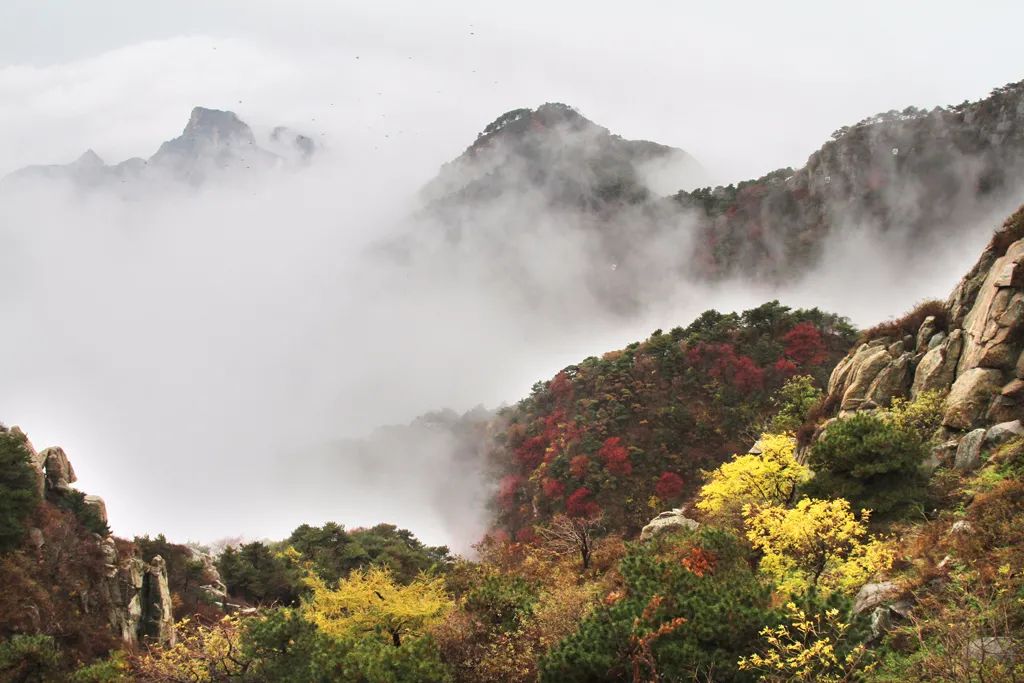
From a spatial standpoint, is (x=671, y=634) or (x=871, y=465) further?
(x=871, y=465)

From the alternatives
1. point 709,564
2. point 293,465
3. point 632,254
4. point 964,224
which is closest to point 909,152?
point 964,224

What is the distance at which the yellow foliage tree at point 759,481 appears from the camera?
27.4m

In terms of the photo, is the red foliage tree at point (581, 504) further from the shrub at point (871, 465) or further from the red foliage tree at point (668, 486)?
the shrub at point (871, 465)

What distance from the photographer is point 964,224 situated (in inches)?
3339

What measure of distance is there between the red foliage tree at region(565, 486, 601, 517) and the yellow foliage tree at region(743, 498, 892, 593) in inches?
1219

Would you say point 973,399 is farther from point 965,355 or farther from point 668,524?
point 668,524

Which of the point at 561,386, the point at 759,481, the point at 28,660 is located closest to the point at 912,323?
the point at 759,481

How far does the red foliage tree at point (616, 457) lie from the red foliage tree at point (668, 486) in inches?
113

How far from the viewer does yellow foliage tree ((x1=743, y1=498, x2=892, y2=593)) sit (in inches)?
752

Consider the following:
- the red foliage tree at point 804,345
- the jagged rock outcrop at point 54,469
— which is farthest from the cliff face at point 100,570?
the red foliage tree at point 804,345

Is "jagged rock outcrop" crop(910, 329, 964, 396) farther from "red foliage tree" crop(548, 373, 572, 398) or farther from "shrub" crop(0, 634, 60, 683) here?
"red foliage tree" crop(548, 373, 572, 398)

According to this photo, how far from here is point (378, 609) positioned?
27.2 metres

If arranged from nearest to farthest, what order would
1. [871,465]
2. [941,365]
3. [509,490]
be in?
[871,465], [941,365], [509,490]

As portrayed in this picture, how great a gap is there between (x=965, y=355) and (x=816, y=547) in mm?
11466
